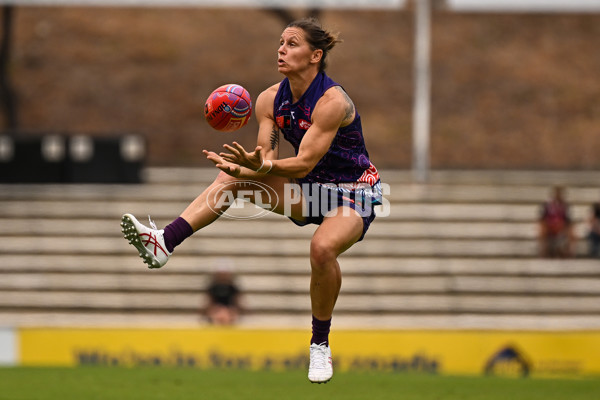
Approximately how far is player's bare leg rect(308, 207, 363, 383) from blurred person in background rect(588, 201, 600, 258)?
31.9 ft

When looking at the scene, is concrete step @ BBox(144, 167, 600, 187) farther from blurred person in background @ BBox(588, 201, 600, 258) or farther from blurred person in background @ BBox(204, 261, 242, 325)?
blurred person in background @ BBox(204, 261, 242, 325)

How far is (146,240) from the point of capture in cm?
618

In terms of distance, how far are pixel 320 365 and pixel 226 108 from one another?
177 centimetres

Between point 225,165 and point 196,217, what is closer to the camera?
point 225,165

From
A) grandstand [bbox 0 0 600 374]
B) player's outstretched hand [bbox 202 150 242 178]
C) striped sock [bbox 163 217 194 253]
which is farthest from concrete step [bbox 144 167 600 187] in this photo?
player's outstretched hand [bbox 202 150 242 178]

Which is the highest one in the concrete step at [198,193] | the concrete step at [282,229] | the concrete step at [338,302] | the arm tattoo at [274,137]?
the arm tattoo at [274,137]

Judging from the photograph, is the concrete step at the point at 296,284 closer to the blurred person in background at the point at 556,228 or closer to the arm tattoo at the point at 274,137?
the blurred person in background at the point at 556,228

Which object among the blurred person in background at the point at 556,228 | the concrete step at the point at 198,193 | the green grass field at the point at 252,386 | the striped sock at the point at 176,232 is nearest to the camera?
the striped sock at the point at 176,232

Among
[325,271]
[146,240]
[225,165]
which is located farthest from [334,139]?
[146,240]

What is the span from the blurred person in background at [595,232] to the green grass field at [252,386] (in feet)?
18.4

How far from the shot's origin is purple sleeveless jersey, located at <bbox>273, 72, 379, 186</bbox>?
6.36 meters

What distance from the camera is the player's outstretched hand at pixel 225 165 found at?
570 cm

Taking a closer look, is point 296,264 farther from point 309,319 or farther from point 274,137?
point 274,137

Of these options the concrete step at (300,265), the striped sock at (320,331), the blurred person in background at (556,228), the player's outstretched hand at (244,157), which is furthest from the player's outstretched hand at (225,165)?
the blurred person in background at (556,228)
